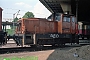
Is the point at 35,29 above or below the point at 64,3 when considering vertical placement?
below

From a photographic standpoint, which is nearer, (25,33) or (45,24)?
(25,33)

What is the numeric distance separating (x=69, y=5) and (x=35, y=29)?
23208 millimetres

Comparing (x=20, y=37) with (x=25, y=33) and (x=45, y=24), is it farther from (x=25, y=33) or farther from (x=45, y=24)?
(x=45, y=24)

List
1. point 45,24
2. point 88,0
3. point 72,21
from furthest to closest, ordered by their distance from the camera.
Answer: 1. point 88,0
2. point 72,21
3. point 45,24

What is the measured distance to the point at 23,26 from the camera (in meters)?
17.8

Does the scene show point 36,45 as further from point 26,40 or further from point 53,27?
point 53,27

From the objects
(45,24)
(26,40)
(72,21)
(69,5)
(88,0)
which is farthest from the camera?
(69,5)

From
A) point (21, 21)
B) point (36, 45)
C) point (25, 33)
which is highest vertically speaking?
point (21, 21)

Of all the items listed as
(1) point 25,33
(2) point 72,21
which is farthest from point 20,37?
(2) point 72,21

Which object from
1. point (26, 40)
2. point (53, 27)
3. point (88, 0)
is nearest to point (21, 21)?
point (26, 40)

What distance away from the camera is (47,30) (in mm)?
18812

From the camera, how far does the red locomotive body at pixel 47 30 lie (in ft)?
58.2

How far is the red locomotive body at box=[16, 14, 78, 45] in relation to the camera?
17.7 meters

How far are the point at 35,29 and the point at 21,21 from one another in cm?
152
